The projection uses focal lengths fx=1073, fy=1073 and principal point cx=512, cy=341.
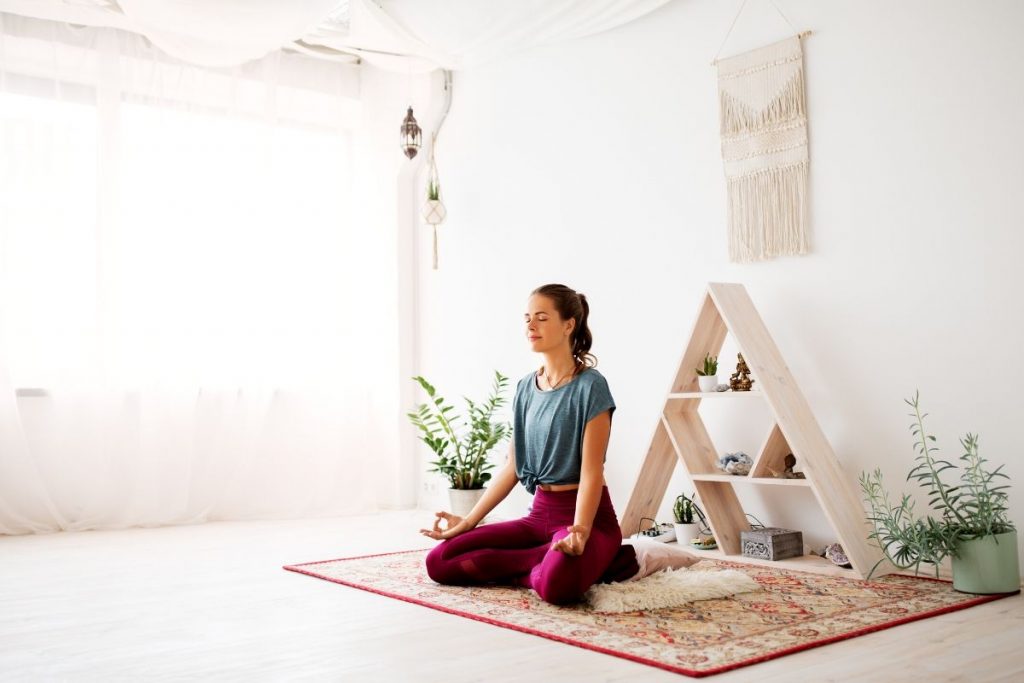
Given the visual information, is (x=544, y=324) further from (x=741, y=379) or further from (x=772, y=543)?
(x=772, y=543)

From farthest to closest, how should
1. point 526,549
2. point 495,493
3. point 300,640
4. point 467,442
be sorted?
point 467,442
point 495,493
point 526,549
point 300,640

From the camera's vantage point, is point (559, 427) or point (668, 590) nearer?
point (668, 590)

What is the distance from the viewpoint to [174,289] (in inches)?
212

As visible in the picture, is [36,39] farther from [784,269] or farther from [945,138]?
[945,138]

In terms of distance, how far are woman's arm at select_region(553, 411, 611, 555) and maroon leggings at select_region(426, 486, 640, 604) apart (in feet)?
0.24

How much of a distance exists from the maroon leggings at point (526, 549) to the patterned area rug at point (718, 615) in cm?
5

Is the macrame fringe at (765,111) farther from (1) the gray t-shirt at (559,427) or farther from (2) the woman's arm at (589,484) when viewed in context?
(2) the woman's arm at (589,484)

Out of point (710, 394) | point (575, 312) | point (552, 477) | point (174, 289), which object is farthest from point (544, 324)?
point (174, 289)

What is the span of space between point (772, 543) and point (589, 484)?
0.95 meters

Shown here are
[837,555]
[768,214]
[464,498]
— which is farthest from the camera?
[464,498]

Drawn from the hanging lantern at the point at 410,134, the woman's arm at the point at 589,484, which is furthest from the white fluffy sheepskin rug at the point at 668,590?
the hanging lantern at the point at 410,134

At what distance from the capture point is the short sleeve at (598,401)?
316 cm

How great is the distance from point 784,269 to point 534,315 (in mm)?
1194

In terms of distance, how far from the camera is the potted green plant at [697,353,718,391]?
386 cm
